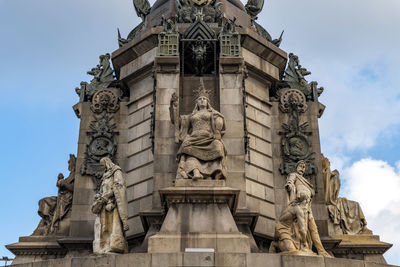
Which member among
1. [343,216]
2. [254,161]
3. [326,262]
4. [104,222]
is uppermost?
[254,161]

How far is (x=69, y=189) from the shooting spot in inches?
856

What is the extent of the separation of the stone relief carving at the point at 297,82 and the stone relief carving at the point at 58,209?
847cm

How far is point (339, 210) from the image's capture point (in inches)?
845

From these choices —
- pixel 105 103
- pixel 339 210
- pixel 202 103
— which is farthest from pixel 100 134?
pixel 339 210

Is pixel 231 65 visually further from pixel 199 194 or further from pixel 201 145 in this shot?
pixel 199 194

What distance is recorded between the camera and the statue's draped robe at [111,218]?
50.7ft

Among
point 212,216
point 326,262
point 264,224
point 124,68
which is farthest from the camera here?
point 124,68

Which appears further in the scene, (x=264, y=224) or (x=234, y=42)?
(x=234, y=42)

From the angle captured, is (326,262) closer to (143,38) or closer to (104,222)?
(104,222)

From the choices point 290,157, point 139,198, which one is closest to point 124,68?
point 139,198

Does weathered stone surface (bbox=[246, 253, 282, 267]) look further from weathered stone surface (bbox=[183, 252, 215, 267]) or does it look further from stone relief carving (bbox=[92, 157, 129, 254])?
stone relief carving (bbox=[92, 157, 129, 254])

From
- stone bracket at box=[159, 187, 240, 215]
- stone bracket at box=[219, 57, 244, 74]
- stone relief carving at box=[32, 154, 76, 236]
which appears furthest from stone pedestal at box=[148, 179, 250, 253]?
stone relief carving at box=[32, 154, 76, 236]

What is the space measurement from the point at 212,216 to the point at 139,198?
459 centimetres

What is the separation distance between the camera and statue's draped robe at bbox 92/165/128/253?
15.4 metres
